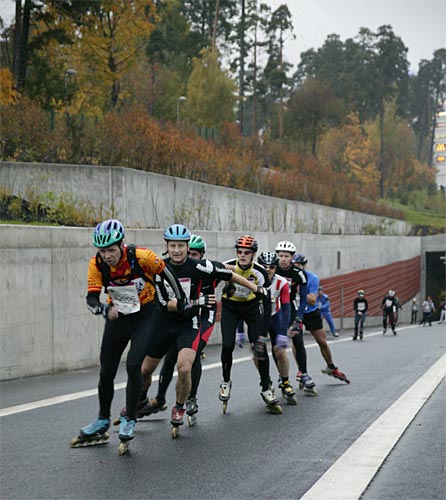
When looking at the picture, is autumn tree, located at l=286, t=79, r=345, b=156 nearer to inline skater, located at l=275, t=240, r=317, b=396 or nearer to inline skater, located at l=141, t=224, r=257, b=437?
inline skater, located at l=275, t=240, r=317, b=396

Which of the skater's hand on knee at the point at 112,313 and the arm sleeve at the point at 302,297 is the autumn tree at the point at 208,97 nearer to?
the arm sleeve at the point at 302,297

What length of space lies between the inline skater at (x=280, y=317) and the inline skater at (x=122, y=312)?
3120 millimetres

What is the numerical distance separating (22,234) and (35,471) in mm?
7509

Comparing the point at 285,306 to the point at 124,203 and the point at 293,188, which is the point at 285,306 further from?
the point at 293,188

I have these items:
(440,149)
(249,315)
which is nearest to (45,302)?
(249,315)

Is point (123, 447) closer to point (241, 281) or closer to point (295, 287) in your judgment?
point (241, 281)

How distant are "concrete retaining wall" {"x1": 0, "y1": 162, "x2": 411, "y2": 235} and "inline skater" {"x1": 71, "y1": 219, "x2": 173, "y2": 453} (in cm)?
1263

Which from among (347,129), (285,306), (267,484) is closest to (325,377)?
(285,306)

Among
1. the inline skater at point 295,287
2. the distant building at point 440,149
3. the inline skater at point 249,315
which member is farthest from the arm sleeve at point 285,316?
the distant building at point 440,149

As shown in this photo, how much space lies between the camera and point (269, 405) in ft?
34.0

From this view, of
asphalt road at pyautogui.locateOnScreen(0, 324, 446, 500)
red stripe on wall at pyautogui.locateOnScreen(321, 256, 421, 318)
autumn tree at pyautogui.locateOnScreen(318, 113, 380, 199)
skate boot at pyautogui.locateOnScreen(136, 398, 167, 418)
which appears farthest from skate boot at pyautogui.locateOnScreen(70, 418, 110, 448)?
autumn tree at pyautogui.locateOnScreen(318, 113, 380, 199)

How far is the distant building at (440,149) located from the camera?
142m

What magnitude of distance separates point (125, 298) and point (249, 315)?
289cm

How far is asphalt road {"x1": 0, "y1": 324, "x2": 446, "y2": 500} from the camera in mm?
6617
